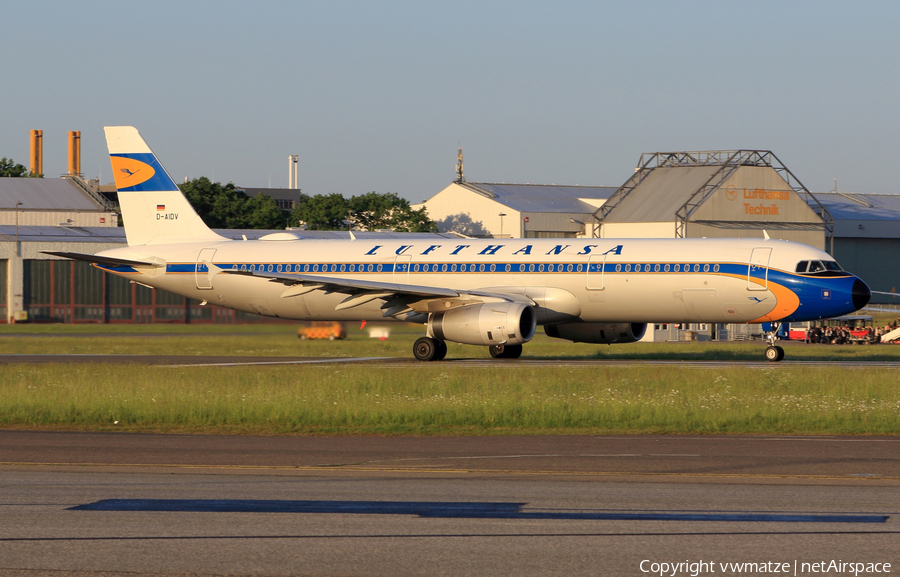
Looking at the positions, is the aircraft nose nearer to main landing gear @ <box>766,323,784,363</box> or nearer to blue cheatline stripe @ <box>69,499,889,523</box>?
main landing gear @ <box>766,323,784,363</box>

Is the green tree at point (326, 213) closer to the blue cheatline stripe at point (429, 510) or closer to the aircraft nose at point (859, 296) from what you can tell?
the aircraft nose at point (859, 296)

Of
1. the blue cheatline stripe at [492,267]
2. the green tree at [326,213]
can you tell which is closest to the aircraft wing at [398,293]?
the blue cheatline stripe at [492,267]

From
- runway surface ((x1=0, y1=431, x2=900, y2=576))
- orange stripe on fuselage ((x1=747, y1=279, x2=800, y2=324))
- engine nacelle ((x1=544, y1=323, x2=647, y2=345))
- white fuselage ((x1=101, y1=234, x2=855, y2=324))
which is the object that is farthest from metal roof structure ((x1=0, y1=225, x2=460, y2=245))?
runway surface ((x1=0, y1=431, x2=900, y2=576))

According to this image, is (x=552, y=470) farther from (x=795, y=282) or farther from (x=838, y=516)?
(x=795, y=282)

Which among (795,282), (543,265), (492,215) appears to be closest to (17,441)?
(543,265)

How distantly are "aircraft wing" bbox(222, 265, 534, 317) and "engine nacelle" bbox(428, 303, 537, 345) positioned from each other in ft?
2.05

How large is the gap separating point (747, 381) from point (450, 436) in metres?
11.1

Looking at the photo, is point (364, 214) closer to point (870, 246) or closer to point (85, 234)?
point (85, 234)

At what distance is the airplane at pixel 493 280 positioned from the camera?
36281mm

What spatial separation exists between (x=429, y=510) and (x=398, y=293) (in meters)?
25.6

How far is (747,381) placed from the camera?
2842 cm

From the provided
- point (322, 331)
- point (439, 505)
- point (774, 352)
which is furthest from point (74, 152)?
point (439, 505)

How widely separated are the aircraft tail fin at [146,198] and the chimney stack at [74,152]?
113869 millimetres

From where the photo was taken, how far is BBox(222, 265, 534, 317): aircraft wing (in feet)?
123
